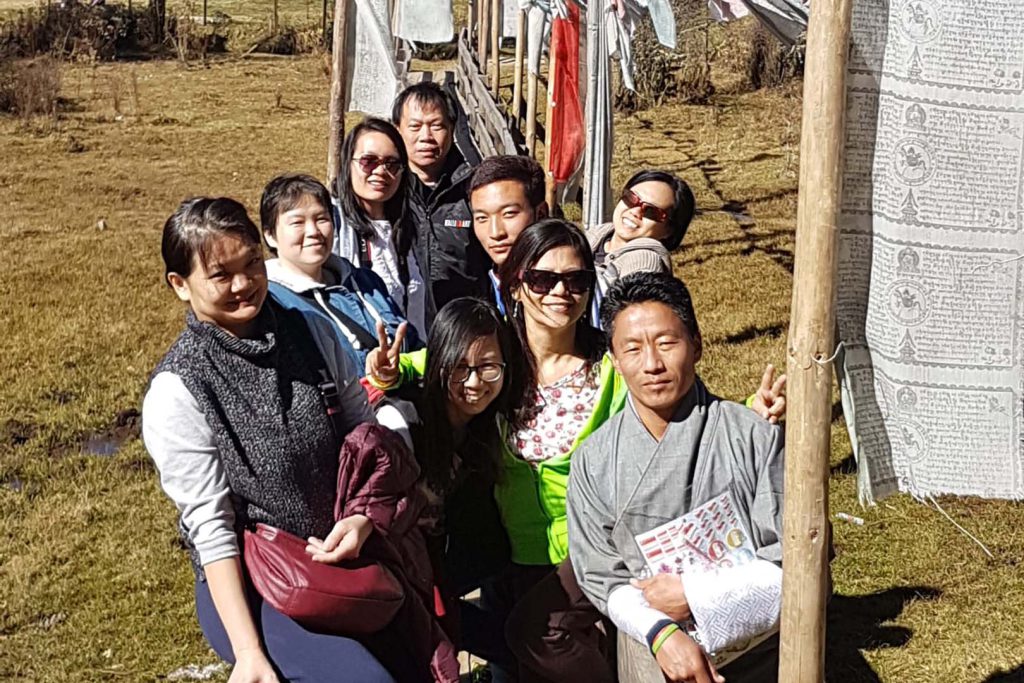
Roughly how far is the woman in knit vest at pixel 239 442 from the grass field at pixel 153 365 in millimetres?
1670

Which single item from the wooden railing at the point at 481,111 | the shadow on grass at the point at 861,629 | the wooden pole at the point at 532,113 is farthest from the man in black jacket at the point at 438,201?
the wooden railing at the point at 481,111

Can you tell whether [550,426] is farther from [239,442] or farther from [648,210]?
[648,210]

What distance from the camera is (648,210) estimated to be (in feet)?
12.0

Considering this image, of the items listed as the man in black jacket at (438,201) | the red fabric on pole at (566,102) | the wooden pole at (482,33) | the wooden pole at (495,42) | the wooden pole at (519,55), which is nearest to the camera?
the man in black jacket at (438,201)

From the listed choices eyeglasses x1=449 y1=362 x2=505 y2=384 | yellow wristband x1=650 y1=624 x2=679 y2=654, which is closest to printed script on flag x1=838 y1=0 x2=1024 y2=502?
yellow wristband x1=650 y1=624 x2=679 y2=654

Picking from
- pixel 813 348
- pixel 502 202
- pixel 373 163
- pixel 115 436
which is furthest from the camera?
pixel 115 436

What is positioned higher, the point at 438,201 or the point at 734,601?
the point at 438,201

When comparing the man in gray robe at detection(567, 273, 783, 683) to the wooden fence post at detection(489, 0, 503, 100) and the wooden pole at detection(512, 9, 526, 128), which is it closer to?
the wooden pole at detection(512, 9, 526, 128)

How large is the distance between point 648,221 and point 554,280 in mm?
884

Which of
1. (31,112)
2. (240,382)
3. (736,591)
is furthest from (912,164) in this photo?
(31,112)

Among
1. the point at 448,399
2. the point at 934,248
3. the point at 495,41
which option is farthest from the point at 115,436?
the point at 495,41

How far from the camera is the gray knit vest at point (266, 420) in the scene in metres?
2.40

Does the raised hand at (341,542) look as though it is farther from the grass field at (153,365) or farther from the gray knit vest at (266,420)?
the grass field at (153,365)

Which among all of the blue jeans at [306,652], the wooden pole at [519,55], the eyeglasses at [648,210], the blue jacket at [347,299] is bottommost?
the blue jeans at [306,652]
